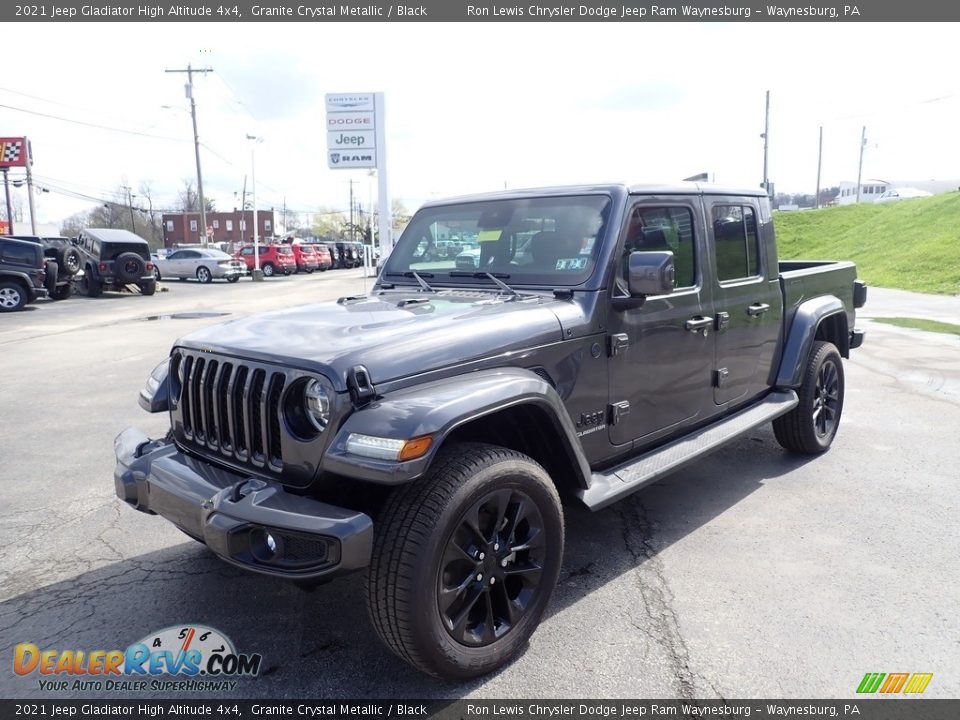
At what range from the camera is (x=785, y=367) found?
5.02 metres

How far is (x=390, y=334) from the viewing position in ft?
9.50

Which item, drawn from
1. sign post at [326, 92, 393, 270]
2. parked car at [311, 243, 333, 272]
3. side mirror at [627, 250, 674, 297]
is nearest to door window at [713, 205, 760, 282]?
side mirror at [627, 250, 674, 297]

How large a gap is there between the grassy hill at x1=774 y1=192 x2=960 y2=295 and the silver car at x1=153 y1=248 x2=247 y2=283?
23.0m

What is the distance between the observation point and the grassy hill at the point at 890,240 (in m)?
21.9

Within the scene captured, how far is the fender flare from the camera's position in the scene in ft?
16.4

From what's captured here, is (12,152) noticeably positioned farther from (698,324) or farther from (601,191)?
(698,324)

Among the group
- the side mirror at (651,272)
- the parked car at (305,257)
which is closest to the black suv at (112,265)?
the parked car at (305,257)

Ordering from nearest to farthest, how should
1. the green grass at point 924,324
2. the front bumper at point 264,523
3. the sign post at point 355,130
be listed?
1. the front bumper at point 264,523
2. the green grass at point 924,324
3. the sign post at point 355,130

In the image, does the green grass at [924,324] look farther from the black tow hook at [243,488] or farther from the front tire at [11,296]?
the front tire at [11,296]

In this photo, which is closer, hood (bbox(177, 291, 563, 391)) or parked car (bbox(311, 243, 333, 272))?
hood (bbox(177, 291, 563, 391))

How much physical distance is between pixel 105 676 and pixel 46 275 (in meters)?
19.2

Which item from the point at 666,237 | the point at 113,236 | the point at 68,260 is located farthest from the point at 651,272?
the point at 113,236

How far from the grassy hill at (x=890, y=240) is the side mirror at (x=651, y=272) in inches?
738

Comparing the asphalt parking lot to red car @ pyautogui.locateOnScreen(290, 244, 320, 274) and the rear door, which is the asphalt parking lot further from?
red car @ pyautogui.locateOnScreen(290, 244, 320, 274)
